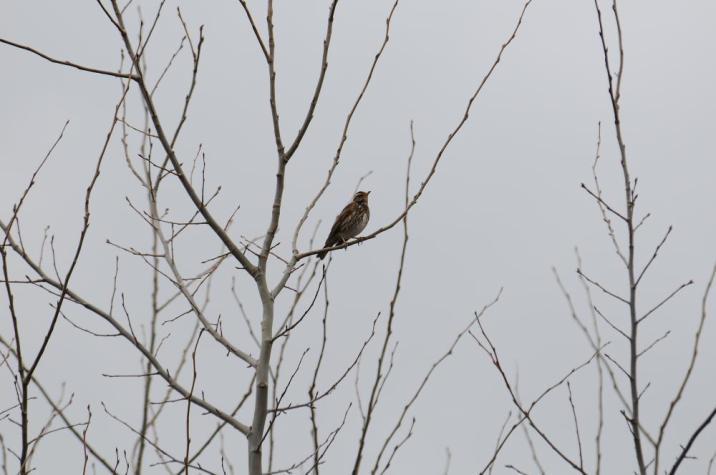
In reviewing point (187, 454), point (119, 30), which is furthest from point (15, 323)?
point (119, 30)

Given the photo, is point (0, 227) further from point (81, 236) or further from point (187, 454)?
point (187, 454)

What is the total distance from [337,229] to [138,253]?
723 centimetres

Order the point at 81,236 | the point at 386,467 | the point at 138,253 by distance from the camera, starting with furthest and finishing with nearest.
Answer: the point at 138,253
the point at 386,467
the point at 81,236

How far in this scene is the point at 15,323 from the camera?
3.68 m

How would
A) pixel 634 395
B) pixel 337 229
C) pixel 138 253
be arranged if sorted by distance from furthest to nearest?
pixel 337 229
pixel 138 253
pixel 634 395

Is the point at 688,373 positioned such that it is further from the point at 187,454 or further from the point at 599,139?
the point at 187,454

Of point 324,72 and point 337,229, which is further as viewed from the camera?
point 337,229

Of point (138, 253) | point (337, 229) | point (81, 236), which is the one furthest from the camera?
point (337, 229)

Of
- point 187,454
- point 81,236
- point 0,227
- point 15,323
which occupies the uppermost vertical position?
point 0,227

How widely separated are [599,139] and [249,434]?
2.76 metres

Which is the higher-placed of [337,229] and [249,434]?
[337,229]

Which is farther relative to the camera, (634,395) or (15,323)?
(634,395)

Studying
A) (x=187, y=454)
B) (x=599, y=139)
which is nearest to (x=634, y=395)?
(x=599, y=139)

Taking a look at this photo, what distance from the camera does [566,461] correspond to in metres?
4.21
